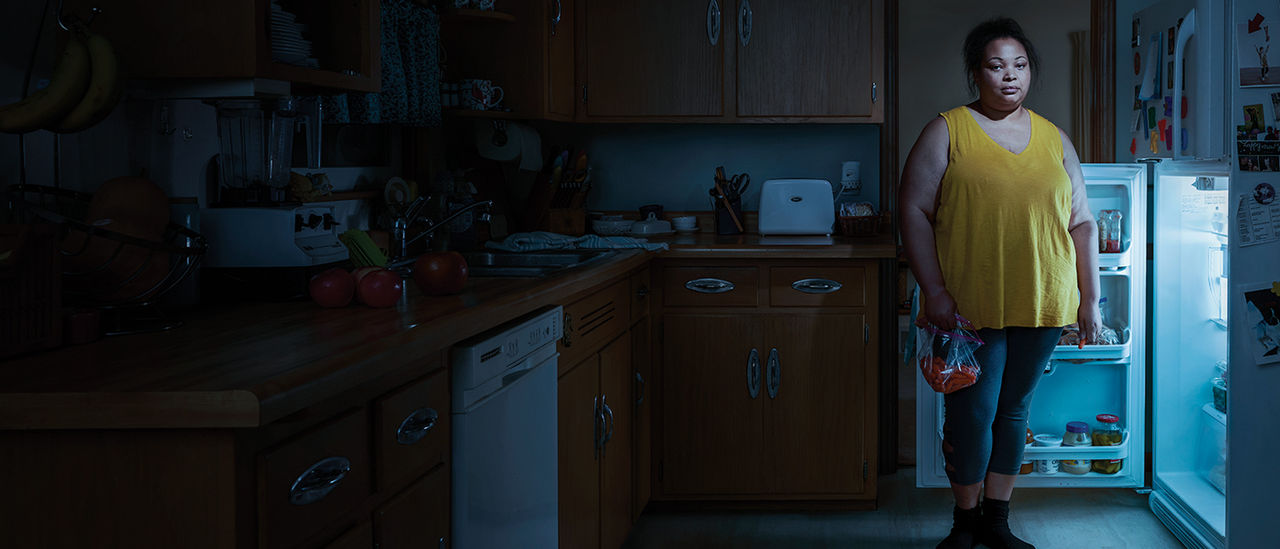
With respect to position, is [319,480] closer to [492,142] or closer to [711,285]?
[711,285]

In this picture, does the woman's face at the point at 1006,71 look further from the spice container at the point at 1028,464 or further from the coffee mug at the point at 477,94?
the coffee mug at the point at 477,94

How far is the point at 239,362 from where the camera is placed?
1.31m

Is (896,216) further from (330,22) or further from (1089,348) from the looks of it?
(330,22)

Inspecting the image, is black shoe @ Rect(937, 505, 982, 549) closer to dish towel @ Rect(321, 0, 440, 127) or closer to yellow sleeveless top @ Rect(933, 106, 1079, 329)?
yellow sleeveless top @ Rect(933, 106, 1079, 329)

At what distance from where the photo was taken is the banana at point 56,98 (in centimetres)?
155

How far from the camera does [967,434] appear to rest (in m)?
3.10

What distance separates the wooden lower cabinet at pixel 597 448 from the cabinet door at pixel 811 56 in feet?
3.97

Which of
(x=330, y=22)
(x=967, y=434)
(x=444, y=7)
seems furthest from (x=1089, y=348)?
(x=330, y=22)

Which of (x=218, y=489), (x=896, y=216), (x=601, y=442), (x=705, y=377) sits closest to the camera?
(x=218, y=489)

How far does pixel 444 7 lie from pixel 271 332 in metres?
1.78

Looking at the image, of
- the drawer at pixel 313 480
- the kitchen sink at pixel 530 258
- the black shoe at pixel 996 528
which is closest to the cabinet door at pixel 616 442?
the kitchen sink at pixel 530 258

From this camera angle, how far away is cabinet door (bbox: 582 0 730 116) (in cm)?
380

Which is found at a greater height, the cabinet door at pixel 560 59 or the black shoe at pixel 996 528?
the cabinet door at pixel 560 59

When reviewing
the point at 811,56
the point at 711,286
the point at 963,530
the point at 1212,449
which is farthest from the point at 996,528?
the point at 811,56
